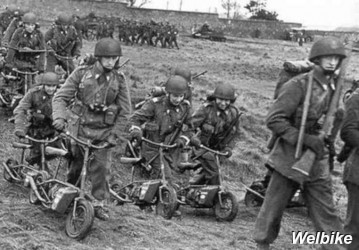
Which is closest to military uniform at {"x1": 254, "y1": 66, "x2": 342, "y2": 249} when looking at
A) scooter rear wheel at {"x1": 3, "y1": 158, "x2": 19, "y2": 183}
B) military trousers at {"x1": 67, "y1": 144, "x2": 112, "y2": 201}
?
military trousers at {"x1": 67, "y1": 144, "x2": 112, "y2": 201}

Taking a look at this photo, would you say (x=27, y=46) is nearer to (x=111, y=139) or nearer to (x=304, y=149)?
(x=111, y=139)

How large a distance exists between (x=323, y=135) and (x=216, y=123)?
11.0 ft

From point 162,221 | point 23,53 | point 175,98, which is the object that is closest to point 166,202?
point 162,221

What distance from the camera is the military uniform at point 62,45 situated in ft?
45.2

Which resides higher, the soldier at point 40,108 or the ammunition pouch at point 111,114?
the ammunition pouch at point 111,114

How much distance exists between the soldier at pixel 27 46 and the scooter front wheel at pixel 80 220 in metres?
6.23

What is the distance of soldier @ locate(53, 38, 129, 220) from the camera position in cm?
711

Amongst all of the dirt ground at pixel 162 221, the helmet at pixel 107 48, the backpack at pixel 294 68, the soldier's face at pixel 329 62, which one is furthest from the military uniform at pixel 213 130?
the soldier's face at pixel 329 62

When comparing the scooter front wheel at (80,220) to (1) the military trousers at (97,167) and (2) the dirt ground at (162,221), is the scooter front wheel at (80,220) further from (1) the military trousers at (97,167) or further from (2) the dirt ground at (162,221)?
(1) the military trousers at (97,167)

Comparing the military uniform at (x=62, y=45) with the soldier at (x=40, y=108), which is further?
the military uniform at (x=62, y=45)

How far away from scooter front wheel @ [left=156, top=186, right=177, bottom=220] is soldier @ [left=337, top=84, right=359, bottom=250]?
271cm

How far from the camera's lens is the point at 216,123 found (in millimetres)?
8977

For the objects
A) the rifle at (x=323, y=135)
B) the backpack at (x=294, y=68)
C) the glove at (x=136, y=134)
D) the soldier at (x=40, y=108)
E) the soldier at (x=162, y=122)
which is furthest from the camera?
the soldier at (x=40, y=108)

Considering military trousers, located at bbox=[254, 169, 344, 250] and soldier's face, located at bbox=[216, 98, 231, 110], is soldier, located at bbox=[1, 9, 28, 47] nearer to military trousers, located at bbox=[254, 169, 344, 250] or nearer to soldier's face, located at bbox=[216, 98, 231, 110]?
soldier's face, located at bbox=[216, 98, 231, 110]
